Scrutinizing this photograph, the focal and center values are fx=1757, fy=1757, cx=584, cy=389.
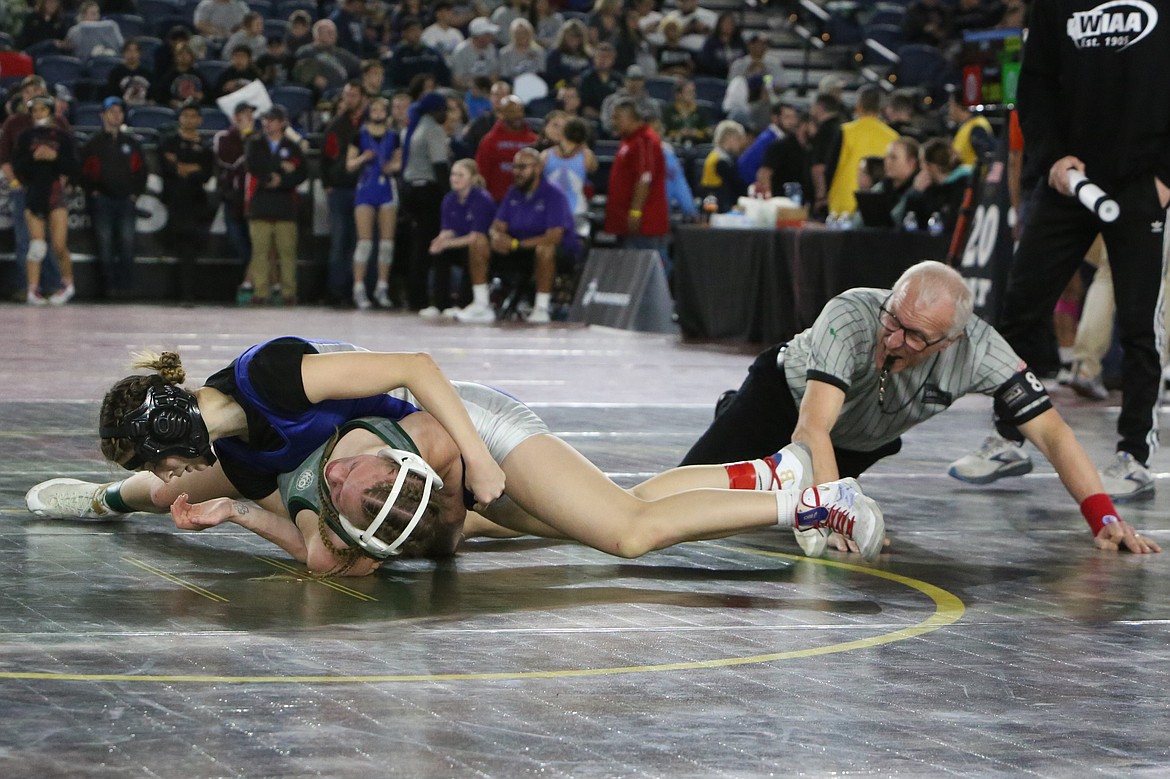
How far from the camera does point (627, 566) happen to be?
4742 millimetres

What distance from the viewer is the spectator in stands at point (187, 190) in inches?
647

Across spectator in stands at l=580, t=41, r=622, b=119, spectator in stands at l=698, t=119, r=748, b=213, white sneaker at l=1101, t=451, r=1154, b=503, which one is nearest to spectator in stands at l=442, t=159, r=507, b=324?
spectator in stands at l=698, t=119, r=748, b=213

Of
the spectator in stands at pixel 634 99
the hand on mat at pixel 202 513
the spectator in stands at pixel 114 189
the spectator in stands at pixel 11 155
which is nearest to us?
the hand on mat at pixel 202 513

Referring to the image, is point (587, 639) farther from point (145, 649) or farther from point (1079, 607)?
point (1079, 607)

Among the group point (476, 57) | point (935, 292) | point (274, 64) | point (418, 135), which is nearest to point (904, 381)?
point (935, 292)

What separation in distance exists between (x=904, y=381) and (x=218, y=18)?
1441 centimetres

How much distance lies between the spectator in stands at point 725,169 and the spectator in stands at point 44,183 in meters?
5.71

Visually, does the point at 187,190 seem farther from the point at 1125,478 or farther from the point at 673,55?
the point at 1125,478

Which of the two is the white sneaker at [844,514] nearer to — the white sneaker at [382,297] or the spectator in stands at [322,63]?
the white sneaker at [382,297]

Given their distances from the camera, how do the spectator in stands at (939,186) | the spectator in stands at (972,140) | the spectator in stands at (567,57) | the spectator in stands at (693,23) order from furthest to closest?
the spectator in stands at (693,23) < the spectator in stands at (567,57) < the spectator in stands at (972,140) < the spectator in stands at (939,186)

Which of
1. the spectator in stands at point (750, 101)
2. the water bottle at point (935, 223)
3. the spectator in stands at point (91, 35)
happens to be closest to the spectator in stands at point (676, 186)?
the spectator in stands at point (750, 101)

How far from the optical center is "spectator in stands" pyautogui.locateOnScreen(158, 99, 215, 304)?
53.9 ft

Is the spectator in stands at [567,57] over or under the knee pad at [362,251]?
over

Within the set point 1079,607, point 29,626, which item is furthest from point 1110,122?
point 29,626
